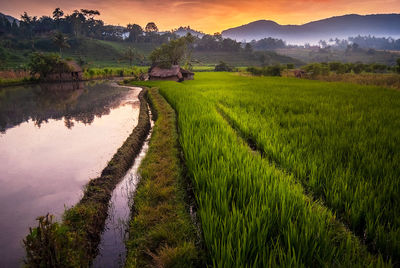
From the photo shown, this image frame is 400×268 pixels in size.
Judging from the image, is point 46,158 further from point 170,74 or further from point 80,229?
point 170,74

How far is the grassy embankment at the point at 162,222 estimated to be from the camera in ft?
7.32

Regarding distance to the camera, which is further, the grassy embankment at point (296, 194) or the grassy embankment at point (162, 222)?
the grassy embankment at point (162, 222)

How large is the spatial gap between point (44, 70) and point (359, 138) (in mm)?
34218

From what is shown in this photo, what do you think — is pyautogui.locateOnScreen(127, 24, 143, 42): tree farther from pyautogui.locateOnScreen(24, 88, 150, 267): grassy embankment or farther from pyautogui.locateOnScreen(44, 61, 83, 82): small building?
pyautogui.locateOnScreen(24, 88, 150, 267): grassy embankment

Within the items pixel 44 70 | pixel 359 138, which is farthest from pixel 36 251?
pixel 44 70

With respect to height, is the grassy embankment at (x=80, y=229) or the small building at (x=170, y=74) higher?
the small building at (x=170, y=74)

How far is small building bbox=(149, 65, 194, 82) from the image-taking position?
3030 centimetres

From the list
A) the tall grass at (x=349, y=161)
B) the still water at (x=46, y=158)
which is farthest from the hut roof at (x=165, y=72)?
the tall grass at (x=349, y=161)

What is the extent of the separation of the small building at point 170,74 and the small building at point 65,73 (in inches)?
436

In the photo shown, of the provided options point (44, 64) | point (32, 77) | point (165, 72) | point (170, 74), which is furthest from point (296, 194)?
point (44, 64)

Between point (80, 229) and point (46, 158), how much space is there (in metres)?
3.93

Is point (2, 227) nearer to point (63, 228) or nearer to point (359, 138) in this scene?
point (63, 228)

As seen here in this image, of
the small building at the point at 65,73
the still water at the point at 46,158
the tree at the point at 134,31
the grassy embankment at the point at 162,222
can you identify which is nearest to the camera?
the grassy embankment at the point at 162,222

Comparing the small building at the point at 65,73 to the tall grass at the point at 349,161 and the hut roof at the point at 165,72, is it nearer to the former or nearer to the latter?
the hut roof at the point at 165,72
